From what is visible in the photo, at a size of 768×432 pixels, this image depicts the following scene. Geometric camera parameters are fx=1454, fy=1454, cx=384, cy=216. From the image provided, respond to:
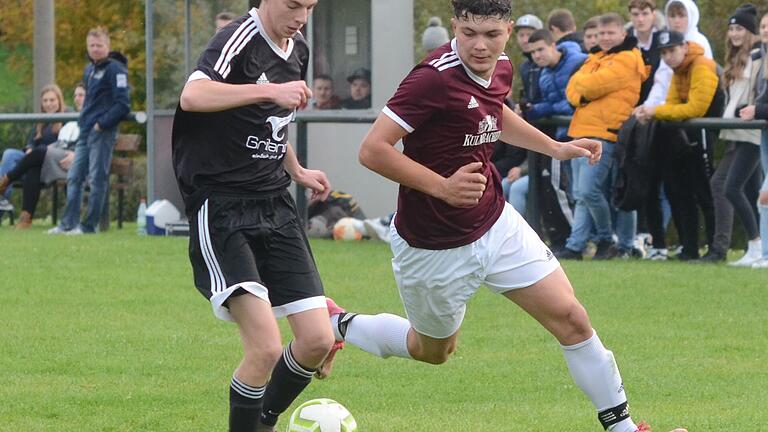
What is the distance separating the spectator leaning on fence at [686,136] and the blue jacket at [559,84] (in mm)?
997

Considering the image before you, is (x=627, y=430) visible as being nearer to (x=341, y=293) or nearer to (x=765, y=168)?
(x=341, y=293)

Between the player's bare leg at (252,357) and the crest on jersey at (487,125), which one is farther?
the crest on jersey at (487,125)

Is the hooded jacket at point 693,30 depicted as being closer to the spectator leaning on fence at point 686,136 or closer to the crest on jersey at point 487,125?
the spectator leaning on fence at point 686,136

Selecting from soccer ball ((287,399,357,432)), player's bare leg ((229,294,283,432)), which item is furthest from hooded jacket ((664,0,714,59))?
player's bare leg ((229,294,283,432))

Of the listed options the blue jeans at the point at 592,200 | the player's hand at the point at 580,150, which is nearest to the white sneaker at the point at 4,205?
the blue jeans at the point at 592,200

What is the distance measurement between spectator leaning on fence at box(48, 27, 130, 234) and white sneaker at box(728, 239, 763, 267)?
7418 mm

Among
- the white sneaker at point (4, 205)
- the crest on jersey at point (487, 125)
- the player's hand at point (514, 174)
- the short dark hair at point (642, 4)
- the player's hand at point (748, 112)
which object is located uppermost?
the short dark hair at point (642, 4)

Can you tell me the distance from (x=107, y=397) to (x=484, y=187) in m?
2.65

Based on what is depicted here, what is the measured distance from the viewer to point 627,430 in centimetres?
595

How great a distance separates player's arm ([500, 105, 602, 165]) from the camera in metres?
6.45

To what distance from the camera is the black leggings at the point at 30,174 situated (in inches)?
734

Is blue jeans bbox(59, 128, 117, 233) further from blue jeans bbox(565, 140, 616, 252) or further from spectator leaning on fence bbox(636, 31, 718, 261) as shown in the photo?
spectator leaning on fence bbox(636, 31, 718, 261)

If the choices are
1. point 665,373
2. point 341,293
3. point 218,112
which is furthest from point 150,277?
point 218,112

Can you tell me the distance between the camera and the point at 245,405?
589 centimetres
